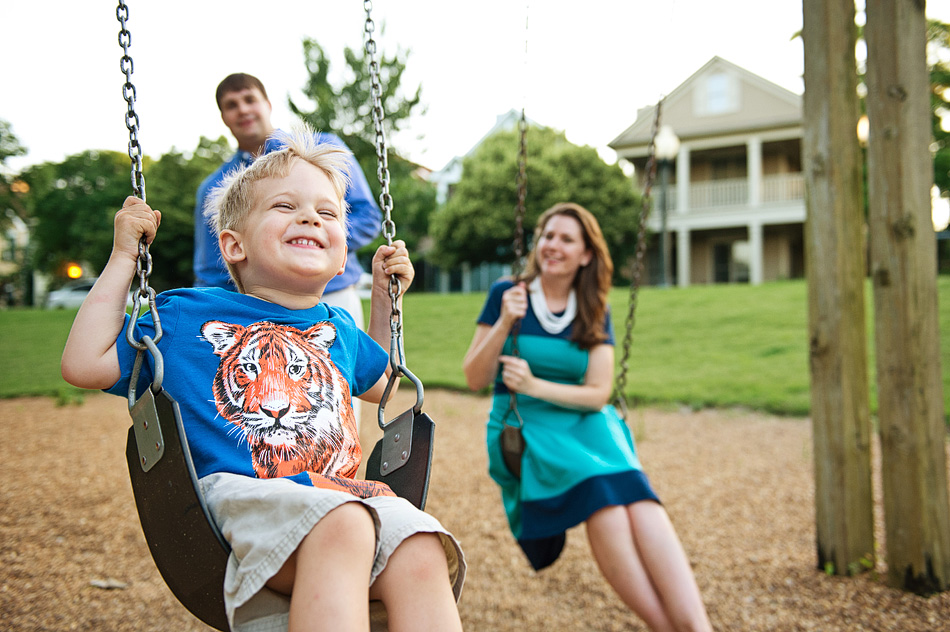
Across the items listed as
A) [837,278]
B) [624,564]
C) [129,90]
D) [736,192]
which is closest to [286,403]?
[129,90]

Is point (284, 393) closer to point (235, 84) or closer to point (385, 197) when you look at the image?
point (385, 197)

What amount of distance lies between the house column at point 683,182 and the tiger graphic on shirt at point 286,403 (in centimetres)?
2087

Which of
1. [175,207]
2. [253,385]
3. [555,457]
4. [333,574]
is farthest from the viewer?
[175,207]

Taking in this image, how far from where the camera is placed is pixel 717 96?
21.2 m

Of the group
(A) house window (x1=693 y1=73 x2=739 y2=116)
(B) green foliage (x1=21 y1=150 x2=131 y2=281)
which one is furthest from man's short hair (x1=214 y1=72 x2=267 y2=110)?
(B) green foliage (x1=21 y1=150 x2=131 y2=281)

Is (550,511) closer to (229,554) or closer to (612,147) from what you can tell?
(229,554)

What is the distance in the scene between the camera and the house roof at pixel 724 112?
20.5m

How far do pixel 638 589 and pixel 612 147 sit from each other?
2039 centimetres

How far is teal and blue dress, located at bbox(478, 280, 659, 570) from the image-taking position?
8.38 ft

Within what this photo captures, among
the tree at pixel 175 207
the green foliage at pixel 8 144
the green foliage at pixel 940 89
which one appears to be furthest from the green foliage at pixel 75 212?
the green foliage at pixel 940 89

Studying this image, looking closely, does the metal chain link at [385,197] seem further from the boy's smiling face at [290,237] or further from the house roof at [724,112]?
the house roof at [724,112]

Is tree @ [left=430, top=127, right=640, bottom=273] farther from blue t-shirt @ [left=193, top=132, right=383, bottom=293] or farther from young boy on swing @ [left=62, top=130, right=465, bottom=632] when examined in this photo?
young boy on swing @ [left=62, top=130, right=465, bottom=632]

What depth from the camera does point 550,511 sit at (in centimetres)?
265

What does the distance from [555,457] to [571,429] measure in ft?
0.58
